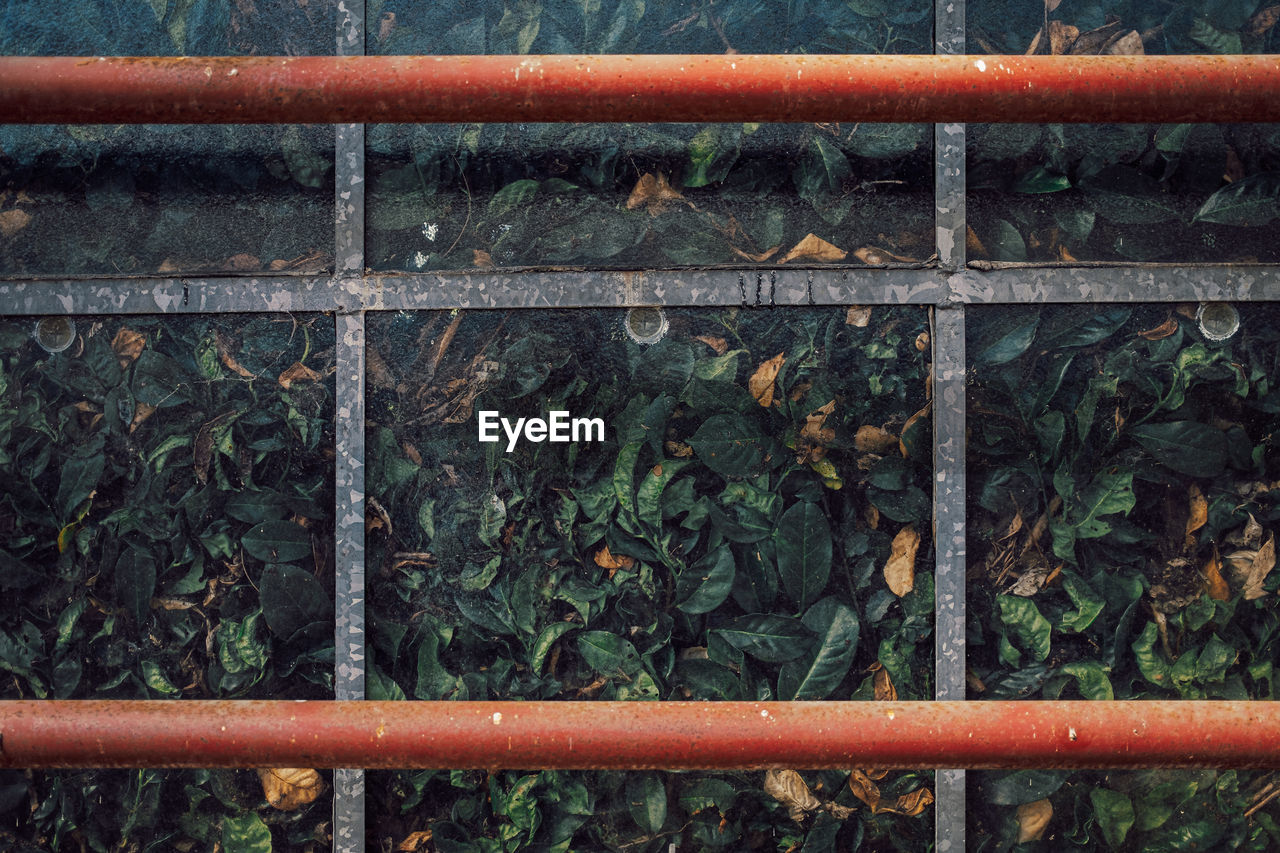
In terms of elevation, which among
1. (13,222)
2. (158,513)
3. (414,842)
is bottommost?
(414,842)

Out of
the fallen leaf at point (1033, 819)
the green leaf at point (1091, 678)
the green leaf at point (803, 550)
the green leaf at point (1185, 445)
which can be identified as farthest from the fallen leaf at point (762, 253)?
the fallen leaf at point (1033, 819)

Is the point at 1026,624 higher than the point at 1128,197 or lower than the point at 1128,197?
lower

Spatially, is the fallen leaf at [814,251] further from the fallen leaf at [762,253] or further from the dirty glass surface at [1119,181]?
the dirty glass surface at [1119,181]

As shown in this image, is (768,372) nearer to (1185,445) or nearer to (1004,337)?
(1004,337)

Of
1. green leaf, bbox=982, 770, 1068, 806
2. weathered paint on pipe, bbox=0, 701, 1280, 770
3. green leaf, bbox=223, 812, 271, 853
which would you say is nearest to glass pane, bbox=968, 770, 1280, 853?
green leaf, bbox=982, 770, 1068, 806

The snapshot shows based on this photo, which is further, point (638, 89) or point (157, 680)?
point (157, 680)

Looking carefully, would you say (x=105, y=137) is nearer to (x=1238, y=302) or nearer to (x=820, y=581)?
(x=820, y=581)

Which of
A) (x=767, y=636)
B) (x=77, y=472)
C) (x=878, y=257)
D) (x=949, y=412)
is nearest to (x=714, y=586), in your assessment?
(x=767, y=636)
